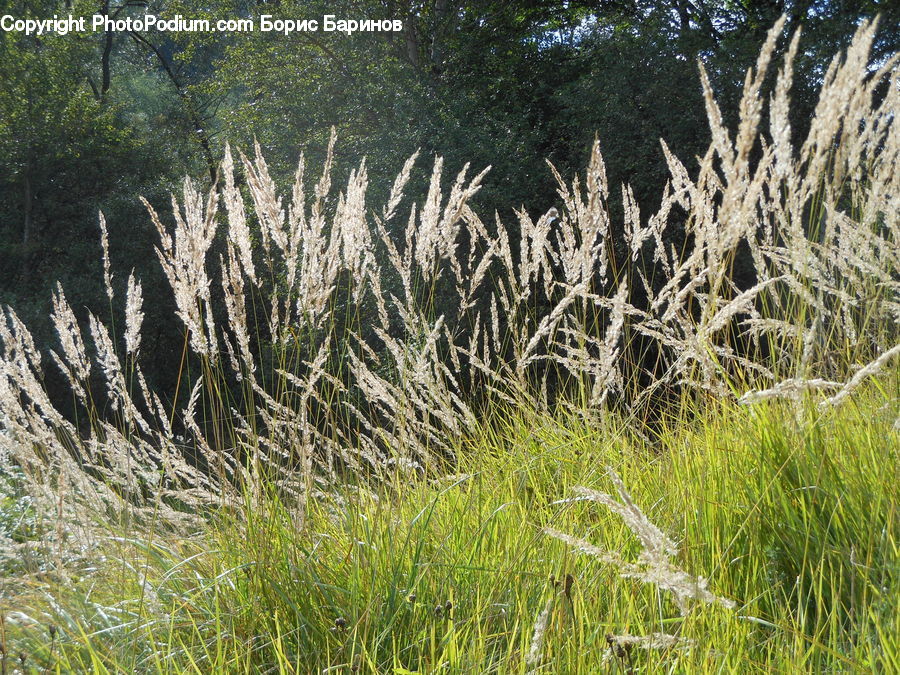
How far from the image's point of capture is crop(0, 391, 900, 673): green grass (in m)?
1.49

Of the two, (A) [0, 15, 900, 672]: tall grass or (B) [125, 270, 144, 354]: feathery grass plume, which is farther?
(B) [125, 270, 144, 354]: feathery grass plume

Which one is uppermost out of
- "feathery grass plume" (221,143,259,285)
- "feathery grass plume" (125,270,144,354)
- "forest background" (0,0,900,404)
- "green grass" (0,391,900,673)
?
"forest background" (0,0,900,404)

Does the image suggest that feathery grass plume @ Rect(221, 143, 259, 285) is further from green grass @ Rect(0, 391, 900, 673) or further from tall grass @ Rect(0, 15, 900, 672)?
green grass @ Rect(0, 391, 900, 673)

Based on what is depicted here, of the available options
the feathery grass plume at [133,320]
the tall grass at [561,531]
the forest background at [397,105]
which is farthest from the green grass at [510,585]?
the forest background at [397,105]

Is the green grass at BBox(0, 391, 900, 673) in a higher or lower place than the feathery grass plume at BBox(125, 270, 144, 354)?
lower

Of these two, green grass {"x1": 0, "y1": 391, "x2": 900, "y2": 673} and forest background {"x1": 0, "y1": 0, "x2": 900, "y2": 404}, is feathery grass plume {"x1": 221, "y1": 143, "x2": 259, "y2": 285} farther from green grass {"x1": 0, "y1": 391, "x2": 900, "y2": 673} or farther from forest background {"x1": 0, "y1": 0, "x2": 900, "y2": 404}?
forest background {"x1": 0, "y1": 0, "x2": 900, "y2": 404}

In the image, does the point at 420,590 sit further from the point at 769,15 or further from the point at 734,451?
the point at 769,15

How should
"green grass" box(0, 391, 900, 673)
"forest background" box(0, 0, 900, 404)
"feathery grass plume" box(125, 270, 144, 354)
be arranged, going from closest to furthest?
"green grass" box(0, 391, 900, 673)
"feathery grass plume" box(125, 270, 144, 354)
"forest background" box(0, 0, 900, 404)

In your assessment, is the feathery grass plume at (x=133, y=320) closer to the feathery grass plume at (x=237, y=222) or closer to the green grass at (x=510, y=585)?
the feathery grass plume at (x=237, y=222)

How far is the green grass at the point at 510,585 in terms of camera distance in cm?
149

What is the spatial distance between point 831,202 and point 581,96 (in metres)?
8.16

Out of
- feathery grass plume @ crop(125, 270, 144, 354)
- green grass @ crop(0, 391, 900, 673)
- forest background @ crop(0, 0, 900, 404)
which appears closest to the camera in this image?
green grass @ crop(0, 391, 900, 673)

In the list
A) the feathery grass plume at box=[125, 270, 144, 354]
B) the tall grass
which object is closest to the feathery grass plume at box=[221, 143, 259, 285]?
the tall grass

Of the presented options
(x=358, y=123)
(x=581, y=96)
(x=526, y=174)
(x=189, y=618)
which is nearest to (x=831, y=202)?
(x=189, y=618)
